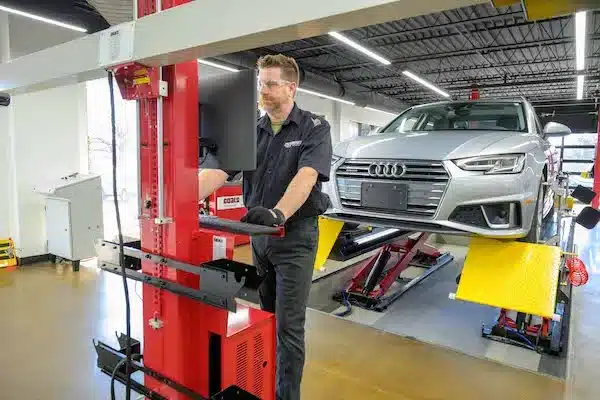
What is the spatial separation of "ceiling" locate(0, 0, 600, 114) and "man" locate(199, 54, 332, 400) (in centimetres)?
374

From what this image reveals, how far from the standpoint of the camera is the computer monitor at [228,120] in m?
1.35

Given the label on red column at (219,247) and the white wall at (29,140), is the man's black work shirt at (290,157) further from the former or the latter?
the white wall at (29,140)

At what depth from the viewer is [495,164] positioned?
2.60 m

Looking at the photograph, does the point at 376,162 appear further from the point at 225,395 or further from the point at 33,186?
the point at 33,186

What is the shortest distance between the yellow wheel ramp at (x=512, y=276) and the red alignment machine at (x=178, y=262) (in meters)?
1.77

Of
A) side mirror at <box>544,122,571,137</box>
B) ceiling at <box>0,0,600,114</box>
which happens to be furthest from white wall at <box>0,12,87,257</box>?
side mirror at <box>544,122,571,137</box>

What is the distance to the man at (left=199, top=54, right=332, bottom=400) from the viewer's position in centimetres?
170

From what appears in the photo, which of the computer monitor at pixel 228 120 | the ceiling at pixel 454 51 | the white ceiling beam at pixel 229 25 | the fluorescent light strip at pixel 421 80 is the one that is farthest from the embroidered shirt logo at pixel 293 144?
the fluorescent light strip at pixel 421 80

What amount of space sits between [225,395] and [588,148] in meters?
19.2

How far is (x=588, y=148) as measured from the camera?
52.7 feet

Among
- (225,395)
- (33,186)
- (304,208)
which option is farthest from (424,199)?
(33,186)

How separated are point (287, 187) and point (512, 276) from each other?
1.79 meters

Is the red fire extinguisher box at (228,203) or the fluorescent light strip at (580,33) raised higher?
the fluorescent light strip at (580,33)

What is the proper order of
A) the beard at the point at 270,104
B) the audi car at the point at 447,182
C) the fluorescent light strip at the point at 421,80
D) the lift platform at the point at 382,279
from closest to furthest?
the beard at the point at 270,104
the audi car at the point at 447,182
the lift platform at the point at 382,279
the fluorescent light strip at the point at 421,80
